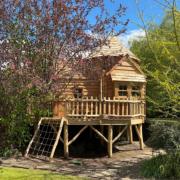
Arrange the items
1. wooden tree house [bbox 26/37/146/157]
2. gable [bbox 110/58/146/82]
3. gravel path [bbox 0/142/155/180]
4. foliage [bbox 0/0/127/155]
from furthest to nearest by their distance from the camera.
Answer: gable [bbox 110/58/146/82]
wooden tree house [bbox 26/37/146/157]
gravel path [bbox 0/142/155/180]
foliage [bbox 0/0/127/155]

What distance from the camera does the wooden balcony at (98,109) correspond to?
14773 millimetres

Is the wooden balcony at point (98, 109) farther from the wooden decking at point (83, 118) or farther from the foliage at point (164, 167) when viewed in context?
the foliage at point (164, 167)

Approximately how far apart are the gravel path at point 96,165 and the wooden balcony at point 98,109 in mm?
1771

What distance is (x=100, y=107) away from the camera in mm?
15219

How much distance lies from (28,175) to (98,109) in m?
5.98

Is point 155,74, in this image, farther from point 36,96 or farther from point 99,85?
point 99,85

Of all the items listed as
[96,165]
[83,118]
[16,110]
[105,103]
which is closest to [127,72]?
[105,103]

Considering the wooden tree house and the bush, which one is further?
the wooden tree house

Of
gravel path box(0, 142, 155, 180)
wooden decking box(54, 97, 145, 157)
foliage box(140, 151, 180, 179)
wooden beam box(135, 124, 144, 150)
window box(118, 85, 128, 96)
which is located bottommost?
gravel path box(0, 142, 155, 180)

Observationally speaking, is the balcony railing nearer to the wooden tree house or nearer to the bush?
the wooden tree house

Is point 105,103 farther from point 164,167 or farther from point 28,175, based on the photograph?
point 28,175

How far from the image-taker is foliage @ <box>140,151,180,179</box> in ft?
33.5

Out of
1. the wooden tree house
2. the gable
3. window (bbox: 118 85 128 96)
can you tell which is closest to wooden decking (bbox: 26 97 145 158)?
the wooden tree house

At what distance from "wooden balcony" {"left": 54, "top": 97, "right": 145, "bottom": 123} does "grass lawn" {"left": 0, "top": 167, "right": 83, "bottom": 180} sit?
415 centimetres
